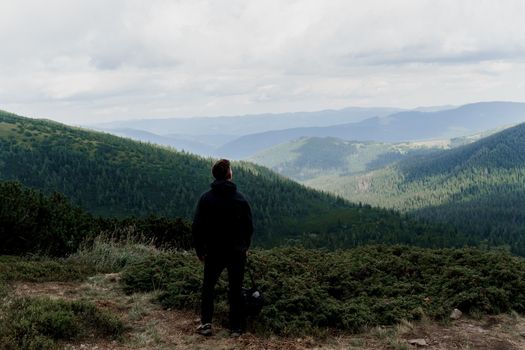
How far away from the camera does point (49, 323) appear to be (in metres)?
9.61

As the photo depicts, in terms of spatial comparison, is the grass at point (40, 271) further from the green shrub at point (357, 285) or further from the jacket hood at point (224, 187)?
the jacket hood at point (224, 187)

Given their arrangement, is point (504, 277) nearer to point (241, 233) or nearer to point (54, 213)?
point (241, 233)

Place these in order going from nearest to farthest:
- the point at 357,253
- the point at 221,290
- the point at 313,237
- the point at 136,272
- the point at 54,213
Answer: the point at 221,290, the point at 136,272, the point at 357,253, the point at 54,213, the point at 313,237

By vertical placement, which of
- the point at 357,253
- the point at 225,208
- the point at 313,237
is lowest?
the point at 313,237

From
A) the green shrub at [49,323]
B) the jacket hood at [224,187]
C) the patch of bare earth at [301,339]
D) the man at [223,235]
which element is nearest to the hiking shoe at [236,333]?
the man at [223,235]

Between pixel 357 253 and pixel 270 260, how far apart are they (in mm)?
4268

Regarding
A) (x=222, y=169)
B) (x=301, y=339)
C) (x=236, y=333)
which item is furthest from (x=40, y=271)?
(x=301, y=339)

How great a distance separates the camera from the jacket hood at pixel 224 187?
10055mm

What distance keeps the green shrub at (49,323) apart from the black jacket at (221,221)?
302 cm

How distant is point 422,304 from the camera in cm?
1187

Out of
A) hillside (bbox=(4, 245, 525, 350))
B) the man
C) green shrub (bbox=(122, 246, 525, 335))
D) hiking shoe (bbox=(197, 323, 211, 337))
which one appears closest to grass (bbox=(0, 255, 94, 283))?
hillside (bbox=(4, 245, 525, 350))

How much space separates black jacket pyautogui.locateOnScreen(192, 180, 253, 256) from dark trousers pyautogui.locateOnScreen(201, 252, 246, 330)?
19cm

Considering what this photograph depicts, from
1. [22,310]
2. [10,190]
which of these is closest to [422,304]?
[22,310]

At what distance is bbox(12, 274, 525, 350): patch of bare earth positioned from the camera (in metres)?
9.61
